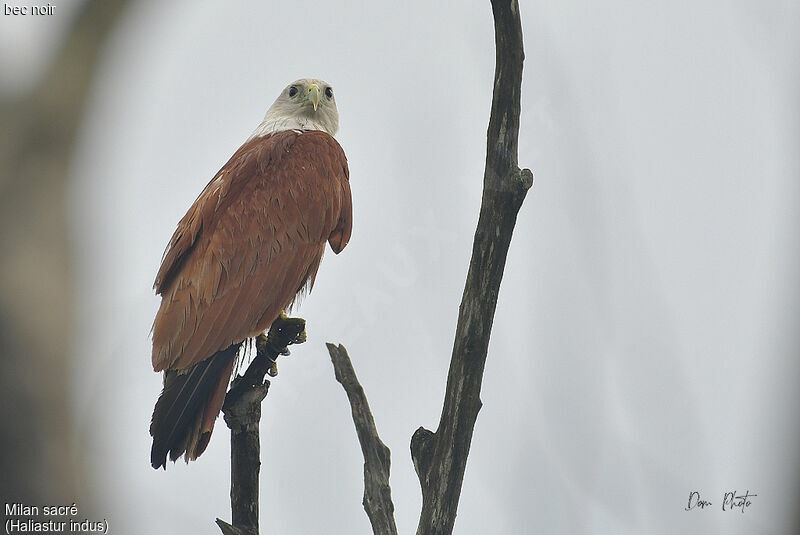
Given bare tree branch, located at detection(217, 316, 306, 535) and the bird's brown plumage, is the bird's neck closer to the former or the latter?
the bird's brown plumage

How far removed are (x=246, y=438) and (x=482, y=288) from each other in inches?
42.3

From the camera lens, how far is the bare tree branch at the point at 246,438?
310 centimetres

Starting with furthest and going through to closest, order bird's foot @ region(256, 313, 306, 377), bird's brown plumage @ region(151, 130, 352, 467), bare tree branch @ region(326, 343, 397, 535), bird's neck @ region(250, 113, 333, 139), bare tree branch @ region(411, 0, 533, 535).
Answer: bird's neck @ region(250, 113, 333, 139) → bird's foot @ region(256, 313, 306, 377) → bird's brown plumage @ region(151, 130, 352, 467) → bare tree branch @ region(326, 343, 397, 535) → bare tree branch @ region(411, 0, 533, 535)

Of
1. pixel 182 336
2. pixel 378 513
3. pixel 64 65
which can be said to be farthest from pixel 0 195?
pixel 378 513

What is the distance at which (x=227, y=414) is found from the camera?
3.23 meters

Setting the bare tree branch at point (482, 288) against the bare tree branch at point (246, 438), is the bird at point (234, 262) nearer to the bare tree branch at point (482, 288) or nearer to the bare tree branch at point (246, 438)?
the bare tree branch at point (246, 438)

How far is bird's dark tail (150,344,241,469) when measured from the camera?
306 centimetres

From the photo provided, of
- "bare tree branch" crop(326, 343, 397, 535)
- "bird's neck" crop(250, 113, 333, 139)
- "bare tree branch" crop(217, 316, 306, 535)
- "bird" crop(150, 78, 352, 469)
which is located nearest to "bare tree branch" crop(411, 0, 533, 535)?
"bare tree branch" crop(326, 343, 397, 535)

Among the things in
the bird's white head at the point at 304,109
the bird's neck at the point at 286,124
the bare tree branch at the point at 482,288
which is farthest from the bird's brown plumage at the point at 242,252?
the bare tree branch at the point at 482,288

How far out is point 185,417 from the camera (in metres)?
3.06

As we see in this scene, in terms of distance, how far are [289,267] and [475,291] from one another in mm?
1191

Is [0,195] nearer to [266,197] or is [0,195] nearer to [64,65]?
[64,65]

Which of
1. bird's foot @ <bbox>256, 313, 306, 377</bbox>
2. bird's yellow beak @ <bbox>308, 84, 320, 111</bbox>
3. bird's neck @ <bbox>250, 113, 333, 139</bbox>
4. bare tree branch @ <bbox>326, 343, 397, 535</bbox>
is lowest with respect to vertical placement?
bare tree branch @ <bbox>326, 343, 397, 535</bbox>

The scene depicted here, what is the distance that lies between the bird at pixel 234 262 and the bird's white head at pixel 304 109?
0.91ft
